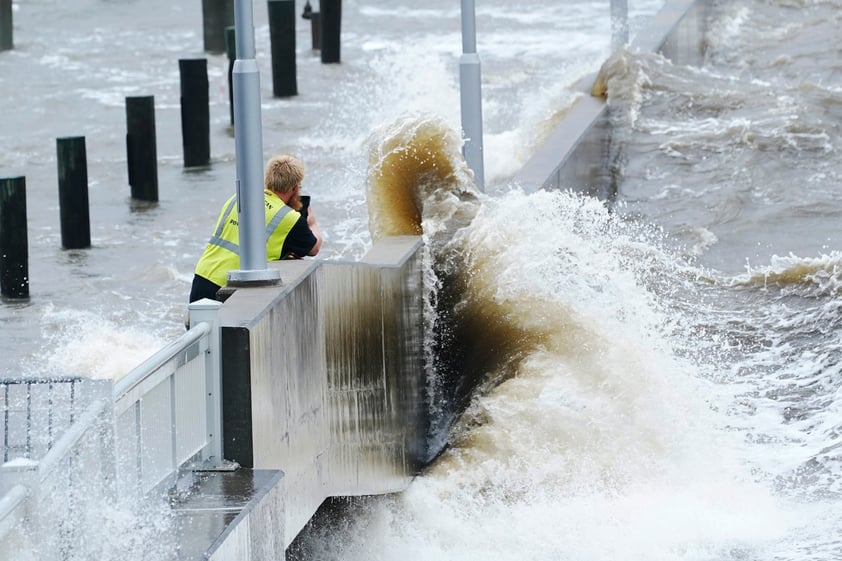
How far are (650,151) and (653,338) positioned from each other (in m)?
5.98

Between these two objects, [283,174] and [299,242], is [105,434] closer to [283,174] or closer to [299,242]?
[299,242]

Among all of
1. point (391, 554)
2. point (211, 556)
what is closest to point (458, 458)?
point (391, 554)

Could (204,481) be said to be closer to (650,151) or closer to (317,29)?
(650,151)

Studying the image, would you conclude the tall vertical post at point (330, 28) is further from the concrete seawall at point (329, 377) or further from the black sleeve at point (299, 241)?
the black sleeve at point (299, 241)

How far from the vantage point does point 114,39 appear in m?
32.4

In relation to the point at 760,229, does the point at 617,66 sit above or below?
above

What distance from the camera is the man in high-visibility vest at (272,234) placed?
8.36m

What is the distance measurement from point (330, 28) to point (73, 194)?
12.7m

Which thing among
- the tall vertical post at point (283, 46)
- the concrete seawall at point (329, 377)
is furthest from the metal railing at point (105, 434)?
the tall vertical post at point (283, 46)

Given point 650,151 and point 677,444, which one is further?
point 650,151

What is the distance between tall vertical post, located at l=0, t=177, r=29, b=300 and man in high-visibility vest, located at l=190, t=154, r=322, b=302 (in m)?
5.59

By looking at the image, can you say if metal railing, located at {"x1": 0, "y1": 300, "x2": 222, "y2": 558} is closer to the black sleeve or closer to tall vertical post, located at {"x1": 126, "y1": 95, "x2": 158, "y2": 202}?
the black sleeve

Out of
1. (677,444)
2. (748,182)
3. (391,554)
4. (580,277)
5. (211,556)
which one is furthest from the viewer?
(748,182)

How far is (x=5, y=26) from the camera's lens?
97.2ft
